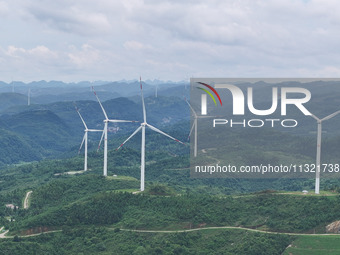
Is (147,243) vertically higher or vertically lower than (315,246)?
lower

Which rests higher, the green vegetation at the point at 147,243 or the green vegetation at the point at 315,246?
the green vegetation at the point at 315,246

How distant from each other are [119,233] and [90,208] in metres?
18.5

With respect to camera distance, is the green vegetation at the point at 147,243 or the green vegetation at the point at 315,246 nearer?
the green vegetation at the point at 315,246

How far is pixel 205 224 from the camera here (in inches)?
5448

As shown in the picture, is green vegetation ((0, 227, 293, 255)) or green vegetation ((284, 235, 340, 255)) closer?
green vegetation ((284, 235, 340, 255))

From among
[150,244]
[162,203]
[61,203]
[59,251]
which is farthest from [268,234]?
[61,203]

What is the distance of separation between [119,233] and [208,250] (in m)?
27.1

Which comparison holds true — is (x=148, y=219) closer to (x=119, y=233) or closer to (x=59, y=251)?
(x=119, y=233)

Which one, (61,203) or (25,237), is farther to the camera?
(61,203)

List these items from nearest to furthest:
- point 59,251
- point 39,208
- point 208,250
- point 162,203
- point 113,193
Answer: point 208,250
point 59,251
point 162,203
point 113,193
point 39,208

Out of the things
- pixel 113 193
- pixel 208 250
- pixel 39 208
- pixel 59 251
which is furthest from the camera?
pixel 39 208

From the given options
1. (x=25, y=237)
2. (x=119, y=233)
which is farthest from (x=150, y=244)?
(x=25, y=237)

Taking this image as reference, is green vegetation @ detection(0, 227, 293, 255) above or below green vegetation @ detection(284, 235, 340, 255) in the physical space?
below

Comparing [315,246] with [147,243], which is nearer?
[315,246]
